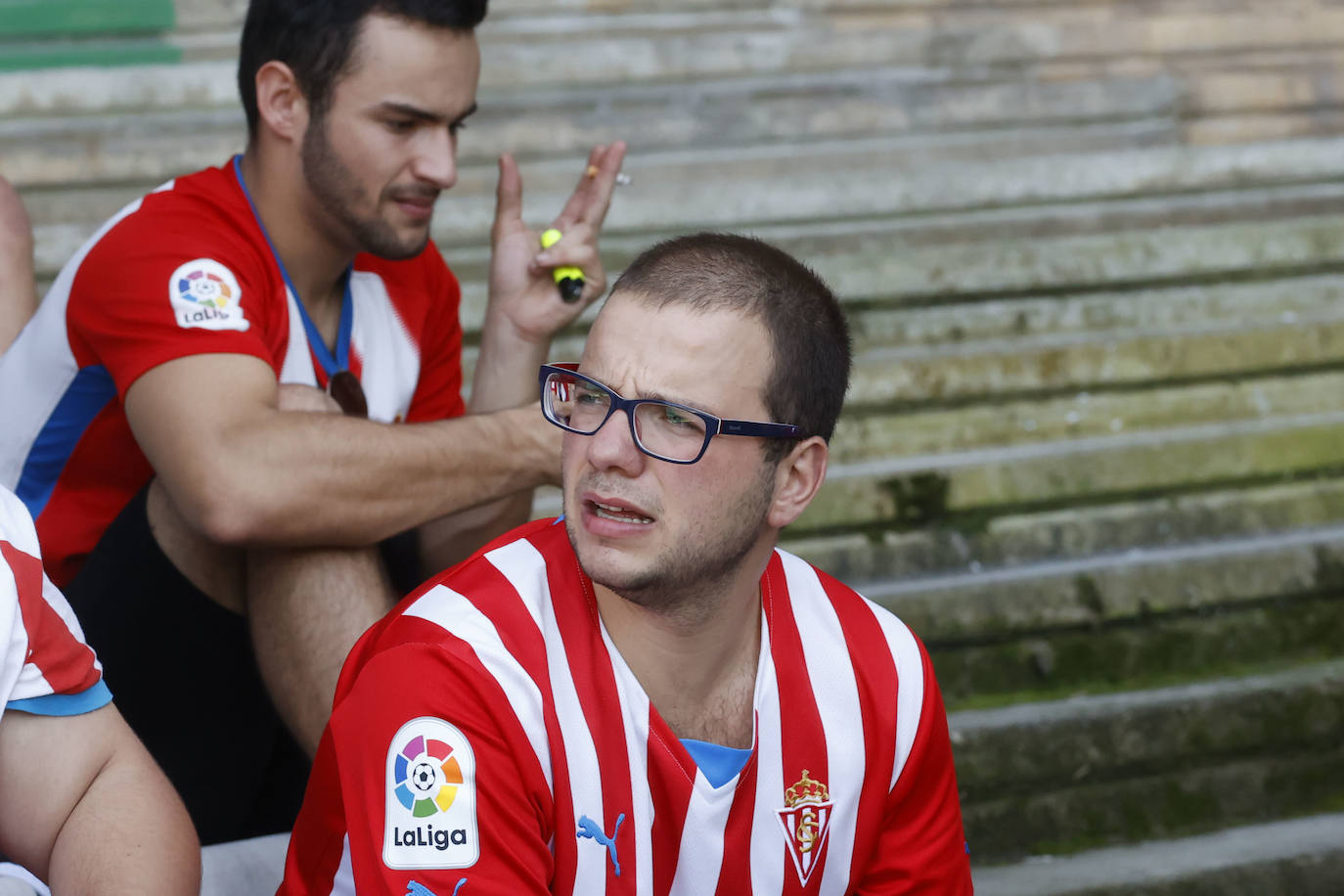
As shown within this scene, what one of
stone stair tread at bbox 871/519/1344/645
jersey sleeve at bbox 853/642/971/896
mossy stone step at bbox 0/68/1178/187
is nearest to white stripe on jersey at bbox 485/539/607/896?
jersey sleeve at bbox 853/642/971/896

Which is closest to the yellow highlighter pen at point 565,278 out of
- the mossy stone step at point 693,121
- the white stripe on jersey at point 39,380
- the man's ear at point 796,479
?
the white stripe on jersey at point 39,380

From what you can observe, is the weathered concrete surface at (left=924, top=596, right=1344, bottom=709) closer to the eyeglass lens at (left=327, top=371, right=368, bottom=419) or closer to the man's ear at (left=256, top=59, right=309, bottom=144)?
the eyeglass lens at (left=327, top=371, right=368, bottom=419)

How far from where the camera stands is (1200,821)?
2.53m

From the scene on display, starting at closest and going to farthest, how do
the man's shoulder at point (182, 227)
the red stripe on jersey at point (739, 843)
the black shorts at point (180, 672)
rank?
the red stripe on jersey at point (739, 843), the black shorts at point (180, 672), the man's shoulder at point (182, 227)

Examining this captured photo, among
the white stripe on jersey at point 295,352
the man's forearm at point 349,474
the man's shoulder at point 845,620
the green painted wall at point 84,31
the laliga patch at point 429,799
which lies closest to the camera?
the laliga patch at point 429,799

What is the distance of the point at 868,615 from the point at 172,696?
0.99 metres

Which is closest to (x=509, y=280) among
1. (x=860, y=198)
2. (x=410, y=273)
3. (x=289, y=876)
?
(x=410, y=273)

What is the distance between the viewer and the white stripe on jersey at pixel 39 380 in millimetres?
2090

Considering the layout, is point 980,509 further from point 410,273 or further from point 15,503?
point 15,503

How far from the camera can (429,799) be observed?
1.30m

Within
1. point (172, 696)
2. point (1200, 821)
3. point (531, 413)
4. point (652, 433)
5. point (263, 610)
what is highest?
point (652, 433)

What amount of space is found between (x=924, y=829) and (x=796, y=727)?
20 centimetres

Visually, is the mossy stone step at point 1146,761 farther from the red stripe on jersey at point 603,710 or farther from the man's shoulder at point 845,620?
the red stripe on jersey at point 603,710

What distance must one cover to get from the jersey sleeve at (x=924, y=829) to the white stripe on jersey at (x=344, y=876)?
23.0 inches
